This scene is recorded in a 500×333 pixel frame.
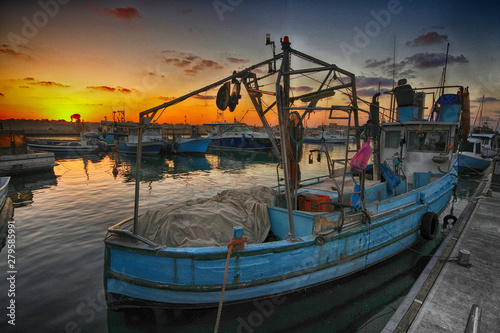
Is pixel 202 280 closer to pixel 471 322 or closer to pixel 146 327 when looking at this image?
pixel 146 327

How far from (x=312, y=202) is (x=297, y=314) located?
2608 mm

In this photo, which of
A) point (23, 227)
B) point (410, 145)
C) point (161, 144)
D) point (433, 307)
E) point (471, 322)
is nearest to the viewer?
point (471, 322)

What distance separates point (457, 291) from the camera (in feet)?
14.7

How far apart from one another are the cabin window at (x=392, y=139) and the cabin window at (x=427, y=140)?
0.41 m

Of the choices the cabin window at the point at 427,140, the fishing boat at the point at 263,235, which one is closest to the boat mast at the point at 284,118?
the fishing boat at the point at 263,235

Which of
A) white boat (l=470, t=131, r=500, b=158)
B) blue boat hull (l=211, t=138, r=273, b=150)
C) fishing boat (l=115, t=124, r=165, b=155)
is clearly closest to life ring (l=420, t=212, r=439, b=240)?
white boat (l=470, t=131, r=500, b=158)

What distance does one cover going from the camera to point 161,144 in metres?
33.6

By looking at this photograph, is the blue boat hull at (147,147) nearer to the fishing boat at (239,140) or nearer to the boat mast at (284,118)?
the fishing boat at (239,140)

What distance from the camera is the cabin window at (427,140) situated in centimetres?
961

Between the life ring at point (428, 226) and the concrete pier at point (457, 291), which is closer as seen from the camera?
the concrete pier at point (457, 291)

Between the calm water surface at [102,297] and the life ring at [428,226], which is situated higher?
the life ring at [428,226]

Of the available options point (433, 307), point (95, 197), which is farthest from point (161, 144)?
point (433, 307)

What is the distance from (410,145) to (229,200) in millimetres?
8686

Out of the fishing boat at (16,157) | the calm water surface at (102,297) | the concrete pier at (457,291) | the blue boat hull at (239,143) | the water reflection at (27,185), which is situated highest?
the blue boat hull at (239,143)
